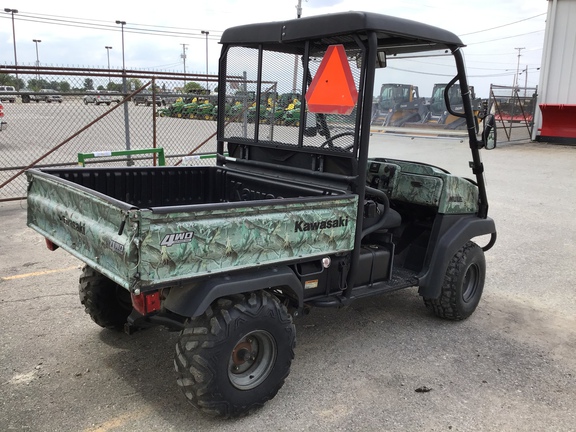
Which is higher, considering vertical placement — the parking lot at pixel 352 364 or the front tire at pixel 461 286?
the front tire at pixel 461 286

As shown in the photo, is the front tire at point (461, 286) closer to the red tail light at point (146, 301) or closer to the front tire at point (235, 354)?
the front tire at point (235, 354)

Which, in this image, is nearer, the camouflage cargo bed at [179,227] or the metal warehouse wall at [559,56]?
the camouflage cargo bed at [179,227]

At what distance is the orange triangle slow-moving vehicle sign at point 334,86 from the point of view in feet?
11.8

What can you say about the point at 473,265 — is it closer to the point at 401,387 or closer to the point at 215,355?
the point at 401,387

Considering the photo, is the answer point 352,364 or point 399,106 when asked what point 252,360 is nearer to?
point 352,364

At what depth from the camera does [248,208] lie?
9.83 ft

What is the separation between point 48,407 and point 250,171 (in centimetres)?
216

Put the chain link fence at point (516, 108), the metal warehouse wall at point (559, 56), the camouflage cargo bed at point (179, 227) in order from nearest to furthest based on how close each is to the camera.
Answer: the camouflage cargo bed at point (179, 227)
the metal warehouse wall at point (559, 56)
the chain link fence at point (516, 108)

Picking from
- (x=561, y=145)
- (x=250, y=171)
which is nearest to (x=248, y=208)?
(x=250, y=171)

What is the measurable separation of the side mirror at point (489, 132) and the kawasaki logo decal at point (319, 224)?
1.37m

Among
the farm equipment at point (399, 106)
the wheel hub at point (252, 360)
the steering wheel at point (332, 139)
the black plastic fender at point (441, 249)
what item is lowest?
the wheel hub at point (252, 360)

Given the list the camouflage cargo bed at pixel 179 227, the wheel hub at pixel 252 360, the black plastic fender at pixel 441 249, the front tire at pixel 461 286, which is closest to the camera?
the camouflage cargo bed at pixel 179 227

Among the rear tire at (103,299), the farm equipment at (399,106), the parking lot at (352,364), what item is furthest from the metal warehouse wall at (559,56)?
the rear tire at (103,299)

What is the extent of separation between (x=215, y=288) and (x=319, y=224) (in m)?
0.78
